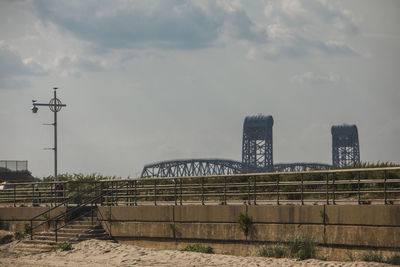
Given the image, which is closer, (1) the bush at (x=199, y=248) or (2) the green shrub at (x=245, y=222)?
(2) the green shrub at (x=245, y=222)

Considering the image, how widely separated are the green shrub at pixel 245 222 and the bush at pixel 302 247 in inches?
80.3

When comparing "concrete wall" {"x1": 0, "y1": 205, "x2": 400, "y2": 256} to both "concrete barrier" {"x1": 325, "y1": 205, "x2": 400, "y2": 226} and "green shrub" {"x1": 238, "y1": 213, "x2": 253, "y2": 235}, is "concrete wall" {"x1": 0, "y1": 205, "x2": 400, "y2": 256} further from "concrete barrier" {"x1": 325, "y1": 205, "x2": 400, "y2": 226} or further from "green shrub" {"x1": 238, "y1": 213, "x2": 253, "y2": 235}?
"green shrub" {"x1": 238, "y1": 213, "x2": 253, "y2": 235}

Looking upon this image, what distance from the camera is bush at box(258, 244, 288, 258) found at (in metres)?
19.7

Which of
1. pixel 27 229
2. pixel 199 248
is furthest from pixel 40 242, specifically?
pixel 199 248

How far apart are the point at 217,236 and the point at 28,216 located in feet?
38.5

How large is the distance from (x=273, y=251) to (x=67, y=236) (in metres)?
9.79

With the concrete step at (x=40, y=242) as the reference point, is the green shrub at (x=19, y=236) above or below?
below

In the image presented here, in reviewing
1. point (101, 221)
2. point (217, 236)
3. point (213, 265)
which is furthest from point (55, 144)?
point (213, 265)

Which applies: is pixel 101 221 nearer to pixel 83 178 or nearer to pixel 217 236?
pixel 217 236

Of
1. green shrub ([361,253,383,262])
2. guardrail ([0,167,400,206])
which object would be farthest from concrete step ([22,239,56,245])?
green shrub ([361,253,383,262])

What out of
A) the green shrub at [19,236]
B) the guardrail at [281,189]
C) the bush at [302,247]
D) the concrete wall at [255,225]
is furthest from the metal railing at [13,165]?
the bush at [302,247]

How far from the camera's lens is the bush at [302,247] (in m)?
18.9

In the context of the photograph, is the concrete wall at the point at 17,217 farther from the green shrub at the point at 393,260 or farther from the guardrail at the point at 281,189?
the green shrub at the point at 393,260

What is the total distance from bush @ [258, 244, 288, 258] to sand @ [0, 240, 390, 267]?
433 millimetres
